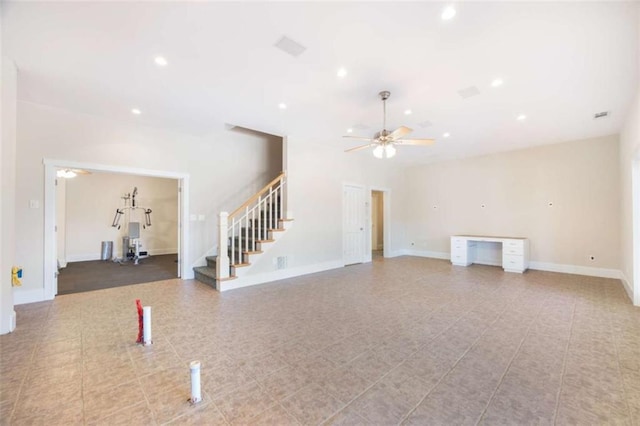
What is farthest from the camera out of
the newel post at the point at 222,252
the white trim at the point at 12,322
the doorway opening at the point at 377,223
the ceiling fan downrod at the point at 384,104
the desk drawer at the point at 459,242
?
the doorway opening at the point at 377,223

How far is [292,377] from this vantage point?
2.20m

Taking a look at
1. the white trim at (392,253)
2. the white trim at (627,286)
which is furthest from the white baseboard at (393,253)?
the white trim at (627,286)

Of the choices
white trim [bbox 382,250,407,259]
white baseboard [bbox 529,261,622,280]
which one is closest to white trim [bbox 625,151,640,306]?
white baseboard [bbox 529,261,622,280]

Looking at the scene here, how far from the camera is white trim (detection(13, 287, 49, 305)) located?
401 cm

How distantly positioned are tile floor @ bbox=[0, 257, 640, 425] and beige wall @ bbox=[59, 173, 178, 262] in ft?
15.9

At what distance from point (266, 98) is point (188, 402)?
142 inches

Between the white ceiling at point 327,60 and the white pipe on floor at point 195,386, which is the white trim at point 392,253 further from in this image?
the white pipe on floor at point 195,386

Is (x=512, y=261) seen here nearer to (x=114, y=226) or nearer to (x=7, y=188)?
(x=7, y=188)

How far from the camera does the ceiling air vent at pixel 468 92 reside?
359cm

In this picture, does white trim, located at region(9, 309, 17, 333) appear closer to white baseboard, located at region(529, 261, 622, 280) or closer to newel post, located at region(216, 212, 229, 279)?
newel post, located at region(216, 212, 229, 279)

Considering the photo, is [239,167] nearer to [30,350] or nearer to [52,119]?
[52,119]

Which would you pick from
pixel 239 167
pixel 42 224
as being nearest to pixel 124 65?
pixel 42 224

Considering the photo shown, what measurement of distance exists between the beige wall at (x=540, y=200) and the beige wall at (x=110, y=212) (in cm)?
A: 891

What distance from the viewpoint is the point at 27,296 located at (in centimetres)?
407
